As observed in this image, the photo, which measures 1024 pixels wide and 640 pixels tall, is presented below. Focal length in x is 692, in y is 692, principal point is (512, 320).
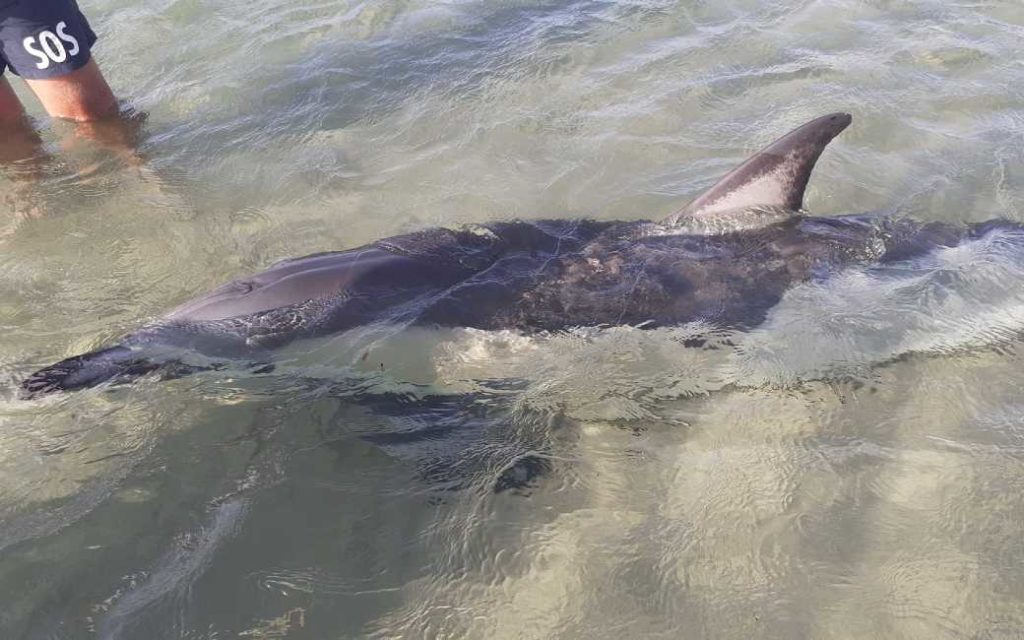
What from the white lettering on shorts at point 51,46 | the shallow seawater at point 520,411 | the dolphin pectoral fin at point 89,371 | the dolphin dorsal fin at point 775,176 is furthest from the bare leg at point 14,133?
the dolphin dorsal fin at point 775,176

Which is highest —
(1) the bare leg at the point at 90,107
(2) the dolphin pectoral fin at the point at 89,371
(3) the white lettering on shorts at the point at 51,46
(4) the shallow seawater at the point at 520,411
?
(3) the white lettering on shorts at the point at 51,46

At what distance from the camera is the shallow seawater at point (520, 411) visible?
8.39 ft

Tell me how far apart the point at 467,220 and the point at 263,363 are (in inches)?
79.7

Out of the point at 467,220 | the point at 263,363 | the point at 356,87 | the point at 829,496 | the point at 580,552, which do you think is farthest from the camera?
the point at 356,87

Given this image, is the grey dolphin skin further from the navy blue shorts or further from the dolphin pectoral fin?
the navy blue shorts

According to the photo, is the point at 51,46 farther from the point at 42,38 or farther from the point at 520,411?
the point at 520,411

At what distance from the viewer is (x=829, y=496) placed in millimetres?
2943

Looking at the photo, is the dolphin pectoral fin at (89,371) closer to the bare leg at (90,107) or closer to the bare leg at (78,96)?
the bare leg at (90,107)

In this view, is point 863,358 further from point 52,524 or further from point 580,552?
point 52,524

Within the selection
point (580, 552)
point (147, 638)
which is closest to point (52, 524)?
point (147, 638)

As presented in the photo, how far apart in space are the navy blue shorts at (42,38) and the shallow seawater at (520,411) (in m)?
0.64

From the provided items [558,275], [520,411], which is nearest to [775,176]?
[558,275]

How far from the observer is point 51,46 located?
5.35 m

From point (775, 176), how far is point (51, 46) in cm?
542
